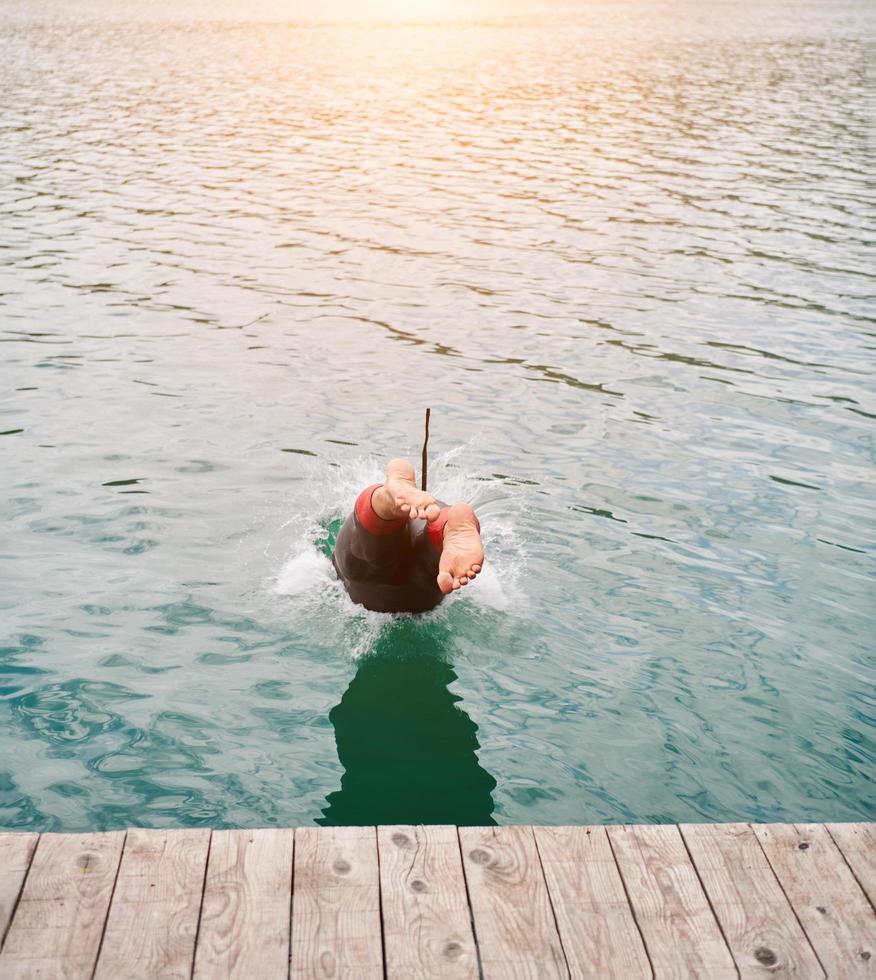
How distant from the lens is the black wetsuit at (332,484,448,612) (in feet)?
25.3

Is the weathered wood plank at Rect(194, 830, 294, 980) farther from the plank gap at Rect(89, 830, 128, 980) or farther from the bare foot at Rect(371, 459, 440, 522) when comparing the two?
the bare foot at Rect(371, 459, 440, 522)

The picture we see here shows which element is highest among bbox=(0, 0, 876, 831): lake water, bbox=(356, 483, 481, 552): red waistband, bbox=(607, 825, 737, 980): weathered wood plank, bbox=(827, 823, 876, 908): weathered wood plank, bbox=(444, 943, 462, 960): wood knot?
bbox=(444, 943, 462, 960): wood knot

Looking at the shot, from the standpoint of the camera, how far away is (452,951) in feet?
15.5

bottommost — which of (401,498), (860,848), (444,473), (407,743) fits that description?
(444,473)

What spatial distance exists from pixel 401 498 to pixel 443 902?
2685 mm

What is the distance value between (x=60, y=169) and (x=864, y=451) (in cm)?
1954

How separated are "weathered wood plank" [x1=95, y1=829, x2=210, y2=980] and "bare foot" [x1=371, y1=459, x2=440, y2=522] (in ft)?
7.83

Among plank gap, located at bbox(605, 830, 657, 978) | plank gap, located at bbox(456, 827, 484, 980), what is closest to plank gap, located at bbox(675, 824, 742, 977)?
plank gap, located at bbox(605, 830, 657, 978)

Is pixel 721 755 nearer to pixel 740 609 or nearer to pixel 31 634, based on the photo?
pixel 740 609

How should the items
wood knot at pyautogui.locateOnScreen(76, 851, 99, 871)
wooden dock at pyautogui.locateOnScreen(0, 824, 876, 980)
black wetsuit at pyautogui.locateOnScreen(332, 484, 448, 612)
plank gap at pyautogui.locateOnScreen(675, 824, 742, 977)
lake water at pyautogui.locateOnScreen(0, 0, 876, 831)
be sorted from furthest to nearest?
1. black wetsuit at pyautogui.locateOnScreen(332, 484, 448, 612)
2. lake water at pyautogui.locateOnScreen(0, 0, 876, 831)
3. wood knot at pyautogui.locateOnScreen(76, 851, 99, 871)
4. plank gap at pyautogui.locateOnScreen(675, 824, 742, 977)
5. wooden dock at pyautogui.locateOnScreen(0, 824, 876, 980)

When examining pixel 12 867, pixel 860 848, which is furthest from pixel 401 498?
pixel 860 848

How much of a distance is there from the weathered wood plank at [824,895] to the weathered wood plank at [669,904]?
1.41 ft

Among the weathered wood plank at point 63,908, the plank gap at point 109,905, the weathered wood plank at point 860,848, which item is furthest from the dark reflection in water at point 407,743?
the weathered wood plank at point 860,848

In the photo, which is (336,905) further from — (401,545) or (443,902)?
(401,545)
